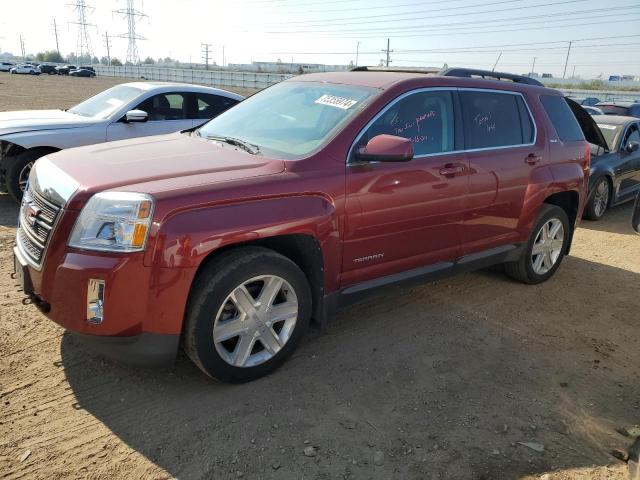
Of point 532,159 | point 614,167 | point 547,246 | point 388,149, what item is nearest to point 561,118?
point 532,159

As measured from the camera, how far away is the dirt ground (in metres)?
2.62

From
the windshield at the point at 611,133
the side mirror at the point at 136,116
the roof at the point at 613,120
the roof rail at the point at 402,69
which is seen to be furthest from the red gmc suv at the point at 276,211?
the roof at the point at 613,120

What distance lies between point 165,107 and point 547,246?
543 centimetres

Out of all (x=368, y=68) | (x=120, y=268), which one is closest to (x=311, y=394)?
(x=120, y=268)

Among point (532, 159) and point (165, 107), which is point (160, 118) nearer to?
point (165, 107)

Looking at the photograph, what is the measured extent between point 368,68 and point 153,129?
379 cm

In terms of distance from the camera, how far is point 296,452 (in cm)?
268

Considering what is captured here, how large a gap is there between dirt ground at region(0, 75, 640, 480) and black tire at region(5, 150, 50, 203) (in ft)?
8.02

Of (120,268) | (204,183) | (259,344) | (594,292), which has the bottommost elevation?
(594,292)

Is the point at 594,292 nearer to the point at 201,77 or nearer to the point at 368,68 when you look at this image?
the point at 368,68

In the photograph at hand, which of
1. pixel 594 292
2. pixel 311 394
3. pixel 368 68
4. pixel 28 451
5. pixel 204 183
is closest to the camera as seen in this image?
pixel 28 451

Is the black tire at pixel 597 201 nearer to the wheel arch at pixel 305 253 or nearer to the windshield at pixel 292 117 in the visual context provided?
the windshield at pixel 292 117

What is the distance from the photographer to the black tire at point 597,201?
820cm

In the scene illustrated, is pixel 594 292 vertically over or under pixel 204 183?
under
